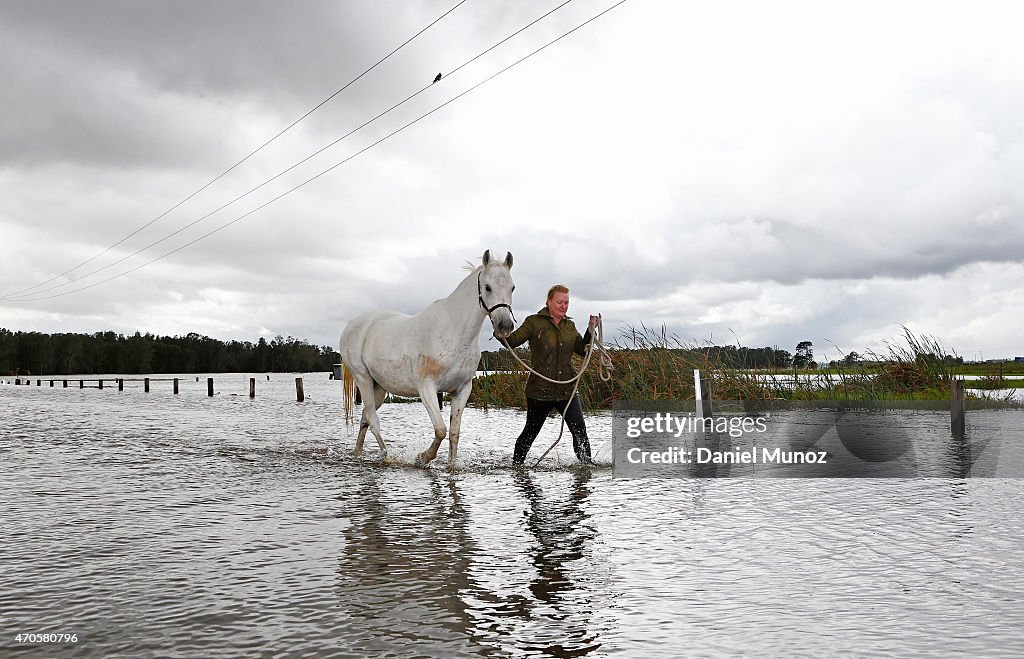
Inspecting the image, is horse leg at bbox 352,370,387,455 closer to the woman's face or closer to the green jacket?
the green jacket

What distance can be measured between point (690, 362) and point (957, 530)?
12.9 metres

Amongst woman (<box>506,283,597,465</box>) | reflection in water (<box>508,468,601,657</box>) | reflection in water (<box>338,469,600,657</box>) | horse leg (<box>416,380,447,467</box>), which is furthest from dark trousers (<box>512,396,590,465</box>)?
reflection in water (<box>338,469,600,657</box>)

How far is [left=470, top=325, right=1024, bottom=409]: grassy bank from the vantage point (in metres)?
18.0

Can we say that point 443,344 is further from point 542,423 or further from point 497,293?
point 542,423

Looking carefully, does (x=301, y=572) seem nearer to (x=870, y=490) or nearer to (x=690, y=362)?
(x=870, y=490)

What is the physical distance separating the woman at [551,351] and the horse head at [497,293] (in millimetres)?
562

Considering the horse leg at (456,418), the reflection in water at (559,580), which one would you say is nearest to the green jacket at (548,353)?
the horse leg at (456,418)

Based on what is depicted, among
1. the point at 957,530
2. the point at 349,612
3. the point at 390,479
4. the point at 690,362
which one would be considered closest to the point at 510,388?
the point at 690,362

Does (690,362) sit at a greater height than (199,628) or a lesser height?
greater

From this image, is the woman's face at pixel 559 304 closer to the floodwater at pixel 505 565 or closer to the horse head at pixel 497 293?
the horse head at pixel 497 293

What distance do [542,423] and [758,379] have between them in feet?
36.1

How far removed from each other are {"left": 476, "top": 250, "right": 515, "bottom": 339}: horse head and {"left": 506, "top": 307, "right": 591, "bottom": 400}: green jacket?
63 cm

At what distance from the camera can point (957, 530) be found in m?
5.47

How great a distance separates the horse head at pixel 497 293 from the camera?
8297mm
